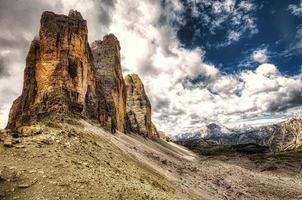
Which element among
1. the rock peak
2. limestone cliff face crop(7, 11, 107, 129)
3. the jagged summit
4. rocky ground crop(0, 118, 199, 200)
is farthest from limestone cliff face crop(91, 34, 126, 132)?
rocky ground crop(0, 118, 199, 200)

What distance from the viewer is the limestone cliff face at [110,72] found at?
351 feet

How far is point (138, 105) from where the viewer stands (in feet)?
585

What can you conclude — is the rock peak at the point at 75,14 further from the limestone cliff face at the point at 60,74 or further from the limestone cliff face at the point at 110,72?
the limestone cliff face at the point at 110,72

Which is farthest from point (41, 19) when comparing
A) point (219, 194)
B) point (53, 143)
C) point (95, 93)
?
point (219, 194)

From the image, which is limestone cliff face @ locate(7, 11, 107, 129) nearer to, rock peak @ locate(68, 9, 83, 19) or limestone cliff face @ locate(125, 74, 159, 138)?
rock peak @ locate(68, 9, 83, 19)

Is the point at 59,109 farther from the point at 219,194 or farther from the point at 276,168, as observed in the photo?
the point at 276,168

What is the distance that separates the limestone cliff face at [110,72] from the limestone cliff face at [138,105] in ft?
141

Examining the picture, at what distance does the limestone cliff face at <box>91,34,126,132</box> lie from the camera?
10711 centimetres

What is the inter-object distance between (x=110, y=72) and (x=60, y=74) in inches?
1460

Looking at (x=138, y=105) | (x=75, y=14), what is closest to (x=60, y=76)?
(x=75, y=14)

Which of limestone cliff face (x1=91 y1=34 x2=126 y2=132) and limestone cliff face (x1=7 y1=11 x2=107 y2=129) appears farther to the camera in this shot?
limestone cliff face (x1=91 y1=34 x2=126 y2=132)

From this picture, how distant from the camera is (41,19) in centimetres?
8262

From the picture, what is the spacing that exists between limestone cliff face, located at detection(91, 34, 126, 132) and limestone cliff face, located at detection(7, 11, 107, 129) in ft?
50.6

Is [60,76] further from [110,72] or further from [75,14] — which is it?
[110,72]
